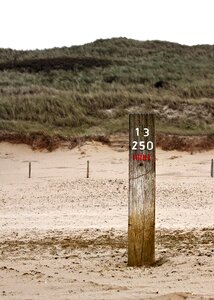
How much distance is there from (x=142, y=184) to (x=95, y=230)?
428 cm

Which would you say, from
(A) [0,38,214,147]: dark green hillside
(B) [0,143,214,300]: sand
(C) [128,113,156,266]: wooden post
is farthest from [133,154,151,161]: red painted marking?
(A) [0,38,214,147]: dark green hillside

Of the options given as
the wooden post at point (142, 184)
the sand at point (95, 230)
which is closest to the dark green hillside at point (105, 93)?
the sand at point (95, 230)

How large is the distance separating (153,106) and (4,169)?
10410 millimetres

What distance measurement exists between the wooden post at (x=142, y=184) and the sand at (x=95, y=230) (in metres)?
0.30

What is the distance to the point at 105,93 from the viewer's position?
38.0 m

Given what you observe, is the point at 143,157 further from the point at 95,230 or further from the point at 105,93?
the point at 105,93

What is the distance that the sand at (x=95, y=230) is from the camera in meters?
6.61

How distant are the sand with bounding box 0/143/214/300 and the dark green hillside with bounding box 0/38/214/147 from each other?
13.8 ft

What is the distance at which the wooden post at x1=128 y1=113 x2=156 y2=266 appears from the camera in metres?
7.66

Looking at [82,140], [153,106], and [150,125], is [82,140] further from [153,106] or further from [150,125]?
[150,125]

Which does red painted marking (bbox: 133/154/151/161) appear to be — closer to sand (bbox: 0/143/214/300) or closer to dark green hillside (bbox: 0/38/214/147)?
sand (bbox: 0/143/214/300)

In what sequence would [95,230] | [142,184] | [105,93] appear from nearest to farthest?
[142,184] < [95,230] < [105,93]

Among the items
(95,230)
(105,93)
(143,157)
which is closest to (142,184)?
(143,157)

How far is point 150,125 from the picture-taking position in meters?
7.68
